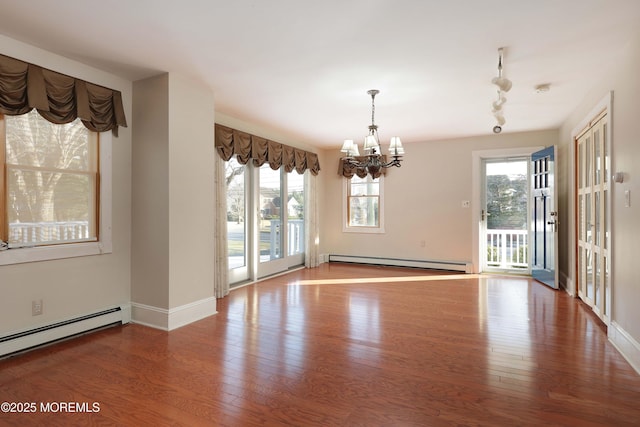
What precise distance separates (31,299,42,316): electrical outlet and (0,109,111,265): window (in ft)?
1.17

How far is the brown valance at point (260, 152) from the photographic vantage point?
4602mm

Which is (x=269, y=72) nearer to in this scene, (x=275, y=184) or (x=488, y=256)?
(x=275, y=184)

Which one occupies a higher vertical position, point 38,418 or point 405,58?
point 405,58

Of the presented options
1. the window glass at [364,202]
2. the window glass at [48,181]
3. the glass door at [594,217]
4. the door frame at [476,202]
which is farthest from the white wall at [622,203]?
the window glass at [48,181]

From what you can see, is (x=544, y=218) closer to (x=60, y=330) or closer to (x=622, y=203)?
(x=622, y=203)

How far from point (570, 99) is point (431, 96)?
5.47ft

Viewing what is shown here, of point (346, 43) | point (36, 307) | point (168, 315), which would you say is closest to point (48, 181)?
point (36, 307)

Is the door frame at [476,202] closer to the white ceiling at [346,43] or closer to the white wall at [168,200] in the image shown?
the white ceiling at [346,43]

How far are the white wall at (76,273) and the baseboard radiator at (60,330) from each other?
49 millimetres

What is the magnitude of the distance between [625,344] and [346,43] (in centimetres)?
319

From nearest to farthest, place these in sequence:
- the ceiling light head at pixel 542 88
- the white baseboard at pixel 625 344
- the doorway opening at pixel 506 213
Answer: the white baseboard at pixel 625 344 → the ceiling light head at pixel 542 88 → the doorway opening at pixel 506 213

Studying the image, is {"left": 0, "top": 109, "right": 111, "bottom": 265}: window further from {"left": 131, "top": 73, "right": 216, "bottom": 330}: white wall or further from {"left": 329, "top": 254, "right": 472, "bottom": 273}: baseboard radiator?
{"left": 329, "top": 254, "right": 472, "bottom": 273}: baseboard radiator

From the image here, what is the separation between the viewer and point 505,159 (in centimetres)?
612

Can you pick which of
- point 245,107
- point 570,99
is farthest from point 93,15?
point 570,99
